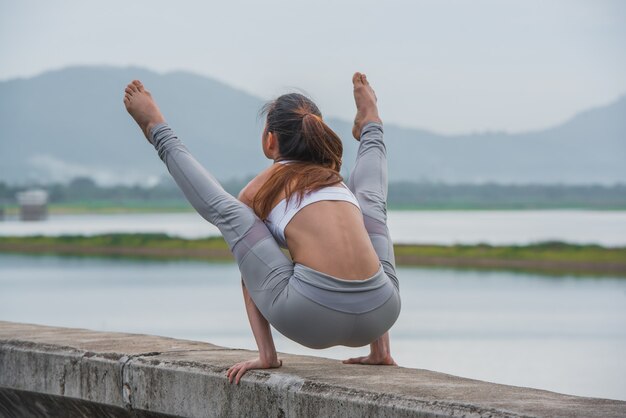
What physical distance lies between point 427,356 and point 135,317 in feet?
25.5

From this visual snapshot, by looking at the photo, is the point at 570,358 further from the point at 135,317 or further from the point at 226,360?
the point at 226,360

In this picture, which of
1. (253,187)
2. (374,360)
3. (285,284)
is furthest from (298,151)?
(374,360)

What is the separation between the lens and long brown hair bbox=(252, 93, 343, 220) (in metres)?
4.20

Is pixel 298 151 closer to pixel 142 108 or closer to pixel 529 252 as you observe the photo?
pixel 142 108

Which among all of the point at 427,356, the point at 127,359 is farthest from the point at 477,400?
the point at 427,356

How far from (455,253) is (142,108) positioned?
40038mm

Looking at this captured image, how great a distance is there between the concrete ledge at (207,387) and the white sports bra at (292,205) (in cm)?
50

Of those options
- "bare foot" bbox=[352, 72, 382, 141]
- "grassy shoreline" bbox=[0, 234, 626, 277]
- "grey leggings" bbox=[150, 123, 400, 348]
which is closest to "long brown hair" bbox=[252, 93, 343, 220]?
"grey leggings" bbox=[150, 123, 400, 348]

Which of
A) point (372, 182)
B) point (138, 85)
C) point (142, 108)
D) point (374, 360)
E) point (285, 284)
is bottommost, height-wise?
point (374, 360)

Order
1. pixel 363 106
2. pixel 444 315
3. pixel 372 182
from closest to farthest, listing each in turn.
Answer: pixel 372 182, pixel 363 106, pixel 444 315

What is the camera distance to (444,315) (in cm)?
2408

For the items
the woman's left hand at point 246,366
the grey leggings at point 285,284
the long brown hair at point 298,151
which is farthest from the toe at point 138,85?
the woman's left hand at point 246,366

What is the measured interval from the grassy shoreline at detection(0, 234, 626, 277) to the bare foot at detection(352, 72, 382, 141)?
3390 cm

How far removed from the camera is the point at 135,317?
73.1 ft
